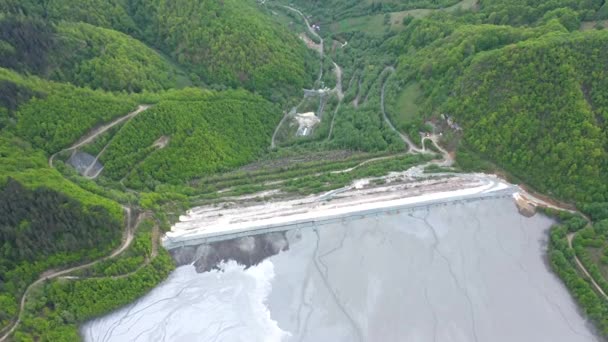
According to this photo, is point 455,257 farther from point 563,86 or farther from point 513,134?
point 563,86

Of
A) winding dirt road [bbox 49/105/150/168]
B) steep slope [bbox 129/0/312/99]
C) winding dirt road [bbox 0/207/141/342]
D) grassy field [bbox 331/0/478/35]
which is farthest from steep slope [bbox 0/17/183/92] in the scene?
grassy field [bbox 331/0/478/35]

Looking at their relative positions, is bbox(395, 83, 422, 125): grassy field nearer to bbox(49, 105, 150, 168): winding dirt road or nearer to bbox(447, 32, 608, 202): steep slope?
bbox(447, 32, 608, 202): steep slope

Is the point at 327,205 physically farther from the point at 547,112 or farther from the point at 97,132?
the point at 97,132

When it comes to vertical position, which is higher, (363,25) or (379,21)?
(379,21)

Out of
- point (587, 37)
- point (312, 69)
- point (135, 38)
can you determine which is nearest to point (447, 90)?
point (587, 37)

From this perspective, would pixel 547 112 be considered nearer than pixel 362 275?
No

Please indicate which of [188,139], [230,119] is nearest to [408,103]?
[230,119]

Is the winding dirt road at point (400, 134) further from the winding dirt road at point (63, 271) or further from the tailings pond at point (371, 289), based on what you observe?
the winding dirt road at point (63, 271)
